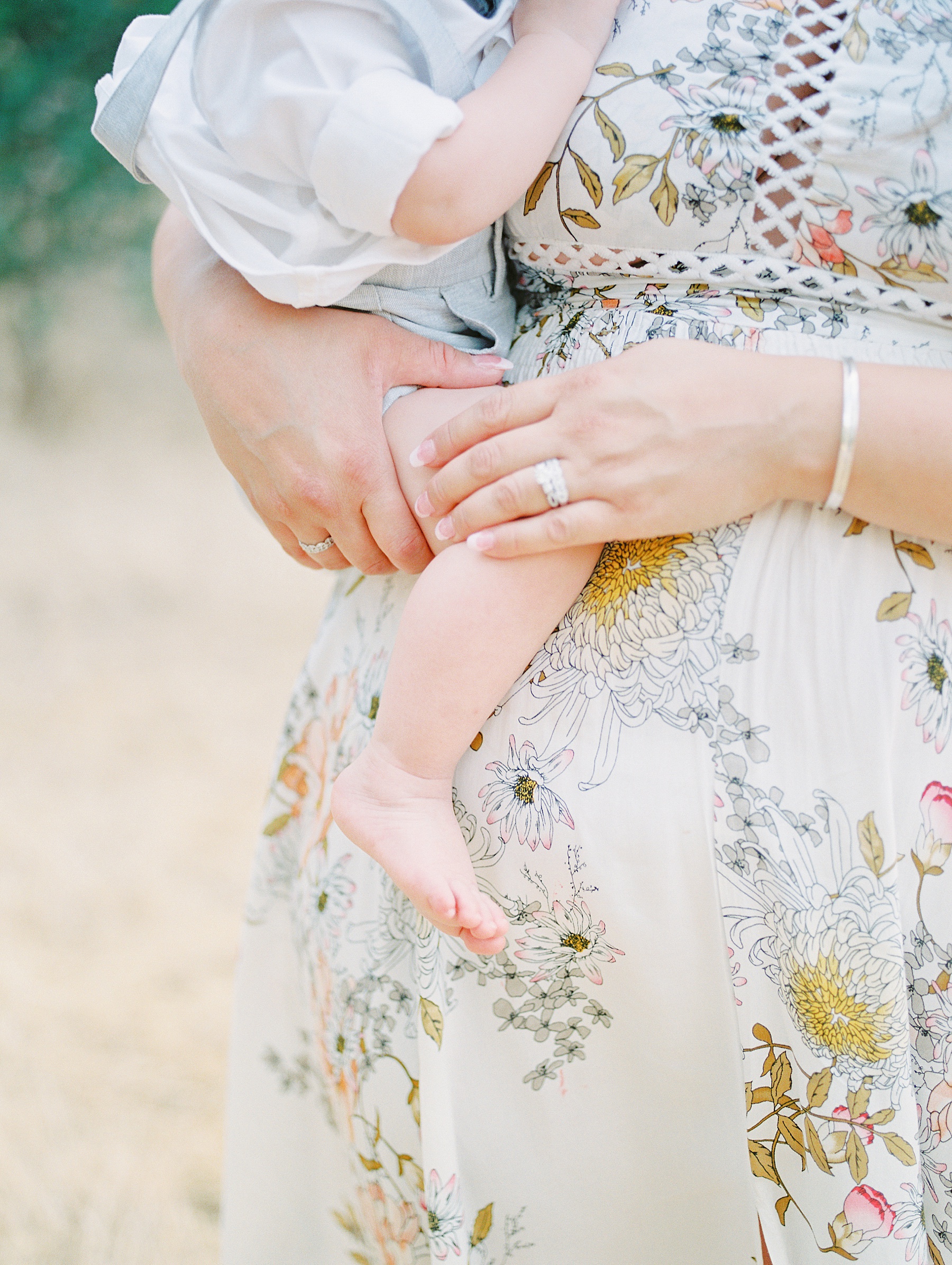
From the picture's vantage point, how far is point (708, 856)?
0.77 metres

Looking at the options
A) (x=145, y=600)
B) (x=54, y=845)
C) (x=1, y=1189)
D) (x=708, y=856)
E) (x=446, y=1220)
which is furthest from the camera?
(x=145, y=600)

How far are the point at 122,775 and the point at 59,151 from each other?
231cm

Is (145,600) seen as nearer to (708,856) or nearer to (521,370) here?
(521,370)

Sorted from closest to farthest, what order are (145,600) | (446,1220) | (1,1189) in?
(446,1220) → (1,1189) → (145,600)

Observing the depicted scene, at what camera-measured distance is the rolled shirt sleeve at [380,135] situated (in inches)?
29.5

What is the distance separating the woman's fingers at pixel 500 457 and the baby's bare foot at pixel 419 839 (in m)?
0.23

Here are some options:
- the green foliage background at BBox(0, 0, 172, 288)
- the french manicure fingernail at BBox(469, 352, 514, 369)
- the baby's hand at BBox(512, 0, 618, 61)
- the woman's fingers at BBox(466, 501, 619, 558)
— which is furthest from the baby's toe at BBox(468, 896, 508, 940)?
the green foliage background at BBox(0, 0, 172, 288)

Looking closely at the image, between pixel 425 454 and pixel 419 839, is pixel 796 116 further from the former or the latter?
pixel 419 839

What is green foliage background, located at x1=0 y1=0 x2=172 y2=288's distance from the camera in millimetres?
3361

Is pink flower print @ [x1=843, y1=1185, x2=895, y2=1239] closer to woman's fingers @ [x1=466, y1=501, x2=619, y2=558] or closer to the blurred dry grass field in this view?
woman's fingers @ [x1=466, y1=501, x2=619, y2=558]

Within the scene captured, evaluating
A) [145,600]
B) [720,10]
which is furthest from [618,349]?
[145,600]

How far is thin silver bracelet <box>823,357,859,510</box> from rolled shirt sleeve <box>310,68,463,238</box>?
35cm

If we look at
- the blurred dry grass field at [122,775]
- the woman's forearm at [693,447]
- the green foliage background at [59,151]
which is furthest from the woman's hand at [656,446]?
the green foliage background at [59,151]

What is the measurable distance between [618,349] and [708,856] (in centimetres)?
41
